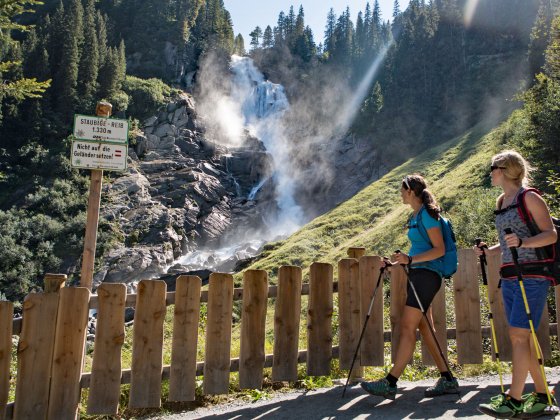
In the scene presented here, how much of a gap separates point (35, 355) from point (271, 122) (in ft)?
225

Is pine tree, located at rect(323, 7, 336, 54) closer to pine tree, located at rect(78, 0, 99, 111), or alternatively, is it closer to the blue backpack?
pine tree, located at rect(78, 0, 99, 111)

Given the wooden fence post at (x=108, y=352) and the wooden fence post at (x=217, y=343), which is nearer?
the wooden fence post at (x=108, y=352)

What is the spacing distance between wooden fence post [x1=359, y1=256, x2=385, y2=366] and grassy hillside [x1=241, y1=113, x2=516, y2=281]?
8624 millimetres

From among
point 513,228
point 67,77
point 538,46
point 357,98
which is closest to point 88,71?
point 67,77

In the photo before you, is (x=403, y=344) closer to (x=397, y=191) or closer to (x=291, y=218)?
(x=397, y=191)

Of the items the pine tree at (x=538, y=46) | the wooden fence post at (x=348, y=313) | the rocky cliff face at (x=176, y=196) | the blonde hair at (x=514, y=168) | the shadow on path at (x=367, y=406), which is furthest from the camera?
the pine tree at (x=538, y=46)

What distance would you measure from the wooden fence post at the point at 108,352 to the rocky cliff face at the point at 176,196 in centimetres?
3645

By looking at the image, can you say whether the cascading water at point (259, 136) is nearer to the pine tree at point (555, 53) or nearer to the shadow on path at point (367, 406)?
the pine tree at point (555, 53)

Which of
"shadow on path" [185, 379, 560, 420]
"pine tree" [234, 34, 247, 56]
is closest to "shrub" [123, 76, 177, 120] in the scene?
"pine tree" [234, 34, 247, 56]

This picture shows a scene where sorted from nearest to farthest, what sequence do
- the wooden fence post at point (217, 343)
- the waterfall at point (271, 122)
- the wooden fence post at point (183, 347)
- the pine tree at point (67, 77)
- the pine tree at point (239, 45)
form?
the wooden fence post at point (183, 347) < the wooden fence post at point (217, 343) < the waterfall at point (271, 122) < the pine tree at point (67, 77) < the pine tree at point (239, 45)

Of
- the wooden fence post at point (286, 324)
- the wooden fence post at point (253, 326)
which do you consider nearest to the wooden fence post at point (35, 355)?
the wooden fence post at point (253, 326)

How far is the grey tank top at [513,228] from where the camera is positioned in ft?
13.9

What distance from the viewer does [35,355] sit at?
5086mm

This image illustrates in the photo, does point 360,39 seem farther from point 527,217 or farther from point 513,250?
point 513,250
